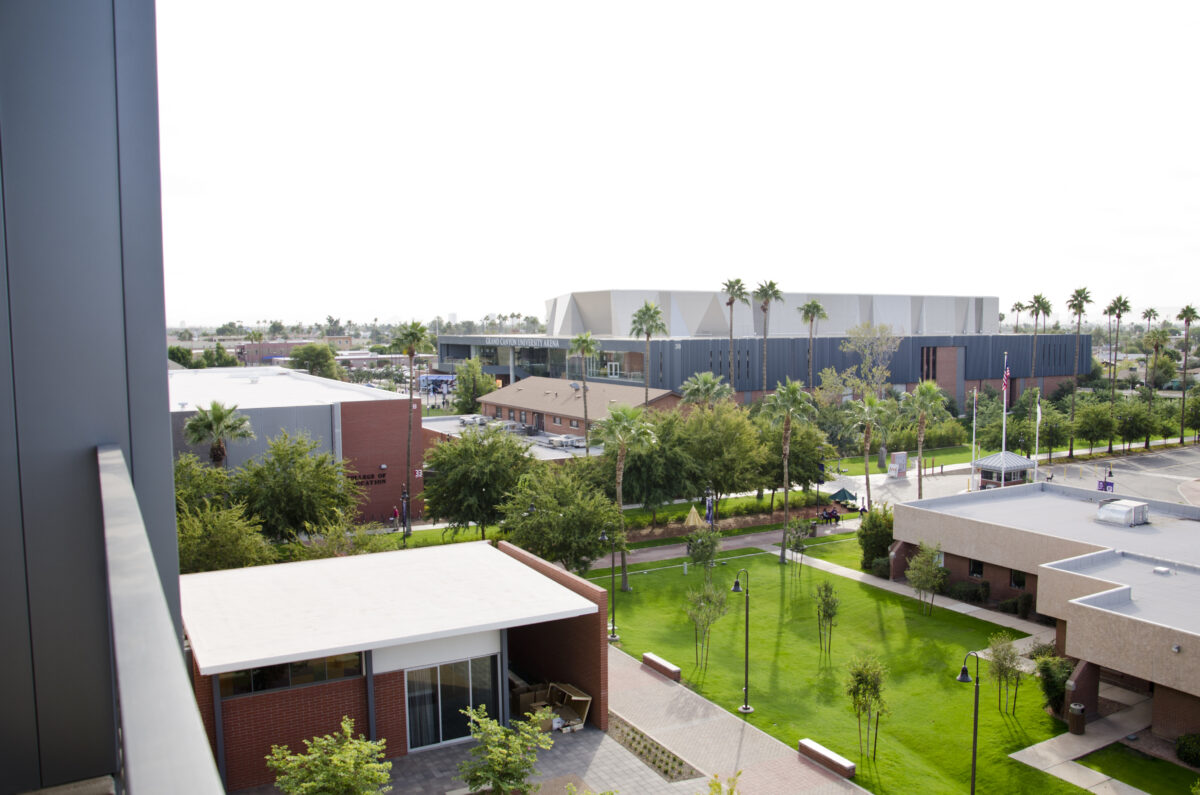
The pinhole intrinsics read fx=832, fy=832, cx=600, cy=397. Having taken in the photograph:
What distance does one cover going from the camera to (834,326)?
326ft

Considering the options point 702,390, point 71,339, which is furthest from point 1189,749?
point 702,390

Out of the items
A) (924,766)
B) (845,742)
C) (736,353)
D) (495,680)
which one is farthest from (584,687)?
(736,353)

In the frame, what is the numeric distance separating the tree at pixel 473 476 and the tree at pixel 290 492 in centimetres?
440

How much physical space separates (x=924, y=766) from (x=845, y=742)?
1912 millimetres

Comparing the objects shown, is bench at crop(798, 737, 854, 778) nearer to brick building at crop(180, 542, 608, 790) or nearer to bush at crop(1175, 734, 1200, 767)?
brick building at crop(180, 542, 608, 790)

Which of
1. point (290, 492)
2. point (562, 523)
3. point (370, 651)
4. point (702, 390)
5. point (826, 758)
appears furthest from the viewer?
point (702, 390)

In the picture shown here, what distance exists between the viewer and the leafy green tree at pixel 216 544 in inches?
1011

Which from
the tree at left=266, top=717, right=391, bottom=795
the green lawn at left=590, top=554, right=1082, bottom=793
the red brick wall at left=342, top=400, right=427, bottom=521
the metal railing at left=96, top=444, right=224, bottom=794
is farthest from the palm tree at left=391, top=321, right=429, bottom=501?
the metal railing at left=96, top=444, right=224, bottom=794

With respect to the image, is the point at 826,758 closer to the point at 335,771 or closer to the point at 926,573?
the point at 335,771

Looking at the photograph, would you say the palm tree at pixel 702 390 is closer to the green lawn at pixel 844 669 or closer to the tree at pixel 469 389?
the green lawn at pixel 844 669

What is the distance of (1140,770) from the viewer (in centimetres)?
1938

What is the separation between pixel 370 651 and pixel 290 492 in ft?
53.5

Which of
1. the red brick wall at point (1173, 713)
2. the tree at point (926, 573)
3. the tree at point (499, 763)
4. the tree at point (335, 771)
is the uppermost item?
the tree at point (335, 771)

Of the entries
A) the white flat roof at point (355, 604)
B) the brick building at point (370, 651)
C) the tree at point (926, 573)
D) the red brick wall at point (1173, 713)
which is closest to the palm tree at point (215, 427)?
the white flat roof at point (355, 604)
